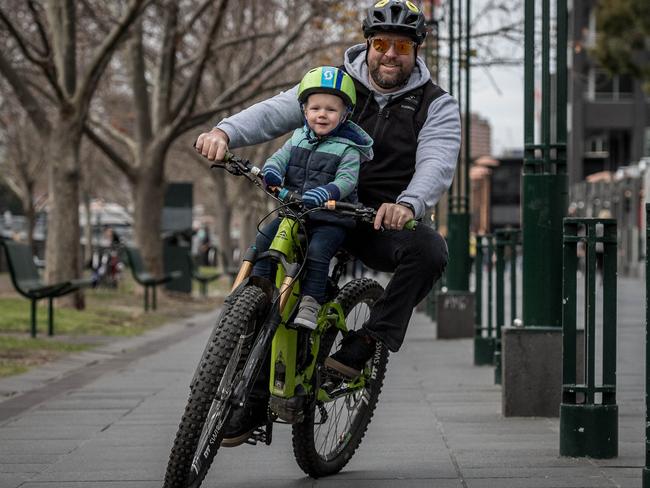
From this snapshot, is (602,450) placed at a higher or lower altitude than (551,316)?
lower

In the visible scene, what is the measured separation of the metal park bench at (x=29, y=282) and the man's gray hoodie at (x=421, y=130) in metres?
8.69

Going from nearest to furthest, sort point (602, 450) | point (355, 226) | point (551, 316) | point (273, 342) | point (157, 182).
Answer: point (273, 342) → point (355, 226) → point (602, 450) → point (551, 316) → point (157, 182)

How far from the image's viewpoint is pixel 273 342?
5.35 meters

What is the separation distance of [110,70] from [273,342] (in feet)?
95.6

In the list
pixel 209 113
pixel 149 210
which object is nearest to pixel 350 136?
pixel 209 113

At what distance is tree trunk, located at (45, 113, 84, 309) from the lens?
19.2 m

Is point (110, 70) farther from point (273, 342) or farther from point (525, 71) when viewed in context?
point (273, 342)

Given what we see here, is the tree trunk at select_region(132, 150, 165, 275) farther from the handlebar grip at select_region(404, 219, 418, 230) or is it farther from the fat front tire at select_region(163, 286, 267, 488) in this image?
the fat front tire at select_region(163, 286, 267, 488)

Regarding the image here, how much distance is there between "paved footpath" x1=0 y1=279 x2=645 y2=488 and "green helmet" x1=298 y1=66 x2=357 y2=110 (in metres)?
1.65

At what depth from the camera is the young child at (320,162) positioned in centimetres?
543

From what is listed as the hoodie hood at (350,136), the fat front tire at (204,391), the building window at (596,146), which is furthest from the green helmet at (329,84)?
the building window at (596,146)

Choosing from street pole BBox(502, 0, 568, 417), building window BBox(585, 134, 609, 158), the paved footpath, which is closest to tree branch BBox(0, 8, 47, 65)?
the paved footpath

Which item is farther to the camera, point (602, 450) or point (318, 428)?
point (602, 450)

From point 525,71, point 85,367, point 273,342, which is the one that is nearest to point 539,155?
point 525,71
